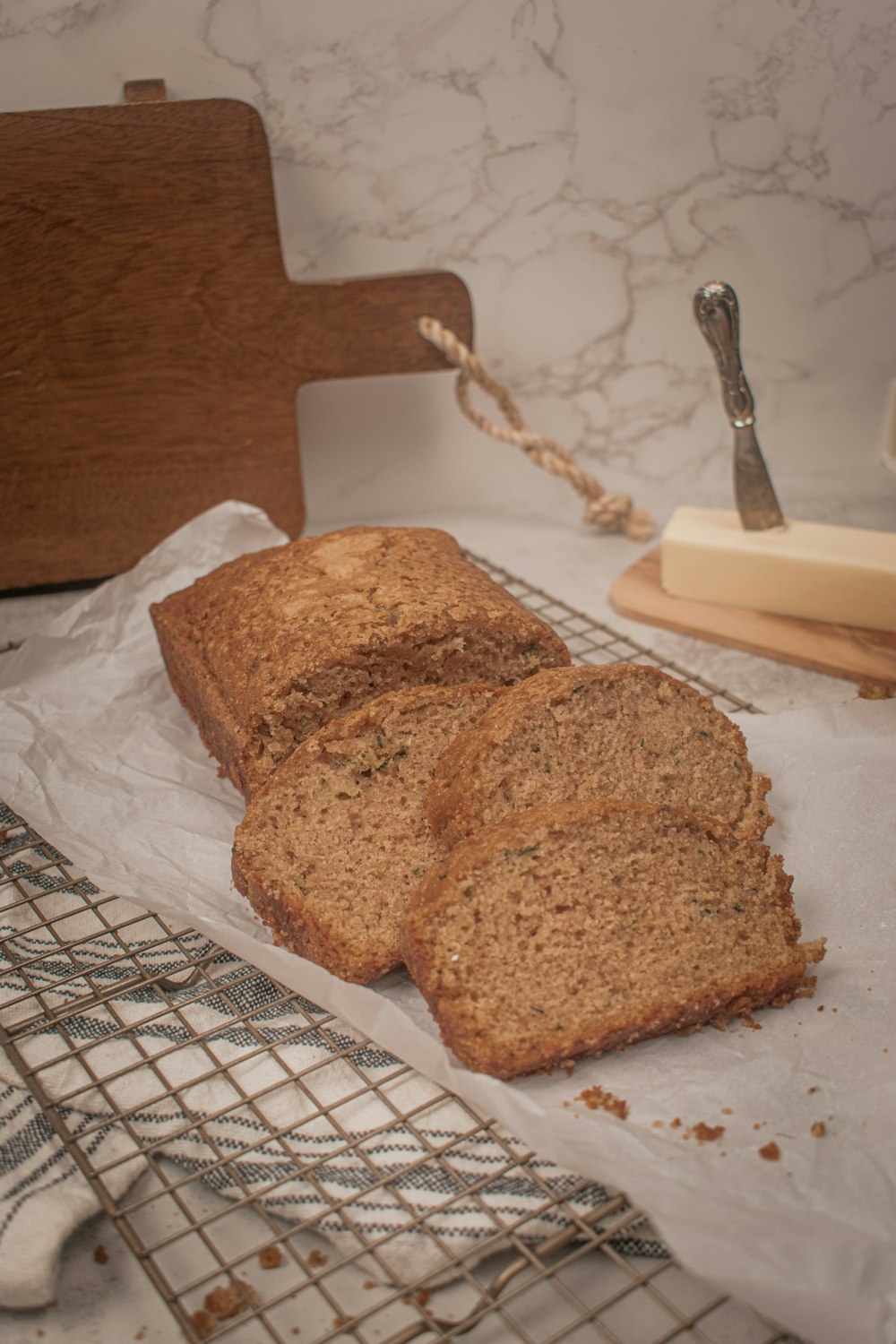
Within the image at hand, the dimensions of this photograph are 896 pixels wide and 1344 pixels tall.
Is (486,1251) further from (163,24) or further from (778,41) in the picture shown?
(778,41)

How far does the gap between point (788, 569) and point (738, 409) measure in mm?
479

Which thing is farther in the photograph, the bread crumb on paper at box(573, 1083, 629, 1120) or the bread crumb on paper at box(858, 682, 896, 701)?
the bread crumb on paper at box(858, 682, 896, 701)

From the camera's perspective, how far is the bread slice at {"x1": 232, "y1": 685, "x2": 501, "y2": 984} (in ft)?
7.16

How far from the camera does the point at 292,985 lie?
6.99 ft

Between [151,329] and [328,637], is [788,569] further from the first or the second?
[151,329]

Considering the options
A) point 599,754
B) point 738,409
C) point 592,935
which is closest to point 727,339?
point 738,409

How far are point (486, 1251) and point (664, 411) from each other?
125 inches

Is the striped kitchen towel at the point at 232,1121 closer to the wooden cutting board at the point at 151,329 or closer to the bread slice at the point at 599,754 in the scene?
the bread slice at the point at 599,754

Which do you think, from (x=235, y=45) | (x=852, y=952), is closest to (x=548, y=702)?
(x=852, y=952)

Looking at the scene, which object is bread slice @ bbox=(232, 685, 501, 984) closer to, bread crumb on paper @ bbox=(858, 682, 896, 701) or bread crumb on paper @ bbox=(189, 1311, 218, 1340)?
bread crumb on paper @ bbox=(189, 1311, 218, 1340)

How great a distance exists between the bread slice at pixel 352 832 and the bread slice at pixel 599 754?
9 cm

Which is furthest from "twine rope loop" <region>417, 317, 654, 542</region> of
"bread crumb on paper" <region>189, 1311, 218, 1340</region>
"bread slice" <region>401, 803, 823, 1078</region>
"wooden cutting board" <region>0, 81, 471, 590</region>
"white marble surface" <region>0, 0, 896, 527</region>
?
"bread crumb on paper" <region>189, 1311, 218, 1340</region>

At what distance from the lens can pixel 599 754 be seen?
2.40 meters

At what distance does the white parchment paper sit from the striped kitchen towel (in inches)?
2.7
